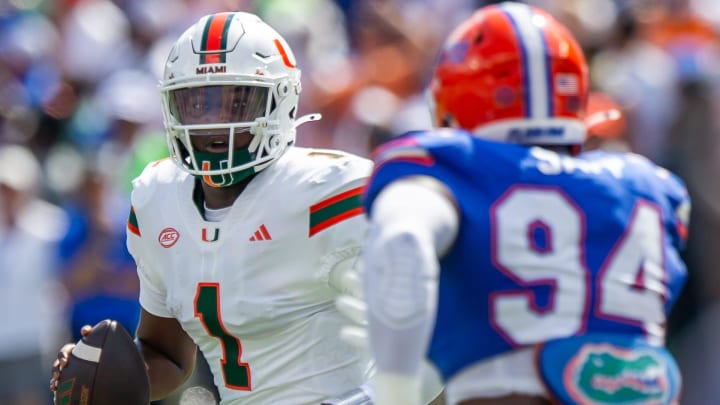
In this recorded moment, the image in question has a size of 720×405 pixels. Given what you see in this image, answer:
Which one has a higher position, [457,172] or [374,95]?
[457,172]

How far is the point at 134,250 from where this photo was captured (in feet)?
14.3

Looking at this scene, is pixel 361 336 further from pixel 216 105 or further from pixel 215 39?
pixel 215 39

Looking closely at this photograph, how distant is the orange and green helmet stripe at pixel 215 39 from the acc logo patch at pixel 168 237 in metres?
0.53

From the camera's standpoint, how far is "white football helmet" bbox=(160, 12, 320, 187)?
406cm

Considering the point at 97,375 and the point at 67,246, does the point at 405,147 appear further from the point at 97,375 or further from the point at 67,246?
the point at 67,246

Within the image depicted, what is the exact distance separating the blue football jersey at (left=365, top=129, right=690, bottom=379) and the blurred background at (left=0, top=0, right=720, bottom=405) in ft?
10.7

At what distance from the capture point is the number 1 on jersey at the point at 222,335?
403 cm

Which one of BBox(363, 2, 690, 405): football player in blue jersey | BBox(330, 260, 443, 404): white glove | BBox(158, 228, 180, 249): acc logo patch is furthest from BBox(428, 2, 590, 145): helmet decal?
BBox(158, 228, 180, 249): acc logo patch

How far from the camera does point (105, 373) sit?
3.92 metres

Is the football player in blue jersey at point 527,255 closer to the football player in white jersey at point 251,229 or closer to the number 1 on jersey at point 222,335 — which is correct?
the football player in white jersey at point 251,229

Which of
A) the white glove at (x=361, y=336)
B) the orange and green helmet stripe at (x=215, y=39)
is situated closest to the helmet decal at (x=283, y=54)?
the orange and green helmet stripe at (x=215, y=39)

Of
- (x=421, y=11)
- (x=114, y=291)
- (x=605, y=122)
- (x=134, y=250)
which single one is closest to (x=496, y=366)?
(x=605, y=122)

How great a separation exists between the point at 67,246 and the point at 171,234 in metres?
3.18

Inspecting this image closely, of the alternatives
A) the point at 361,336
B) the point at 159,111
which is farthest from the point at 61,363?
the point at 159,111
